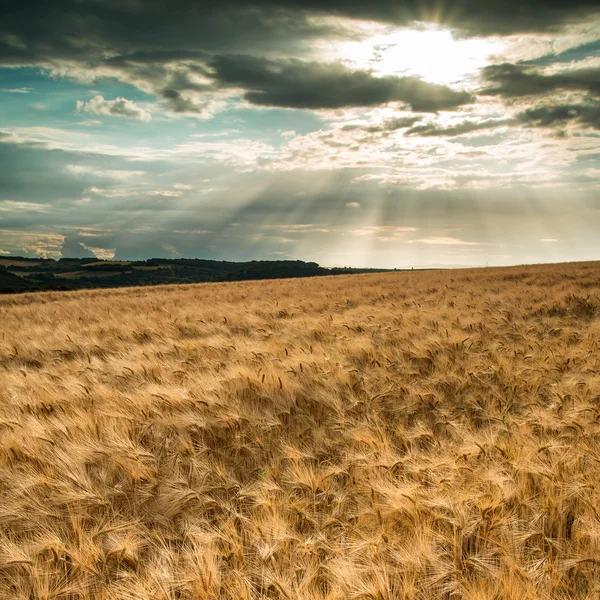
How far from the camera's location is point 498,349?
5844 millimetres

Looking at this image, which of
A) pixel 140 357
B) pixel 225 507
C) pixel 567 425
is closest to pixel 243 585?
pixel 225 507

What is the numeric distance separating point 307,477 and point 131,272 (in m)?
104

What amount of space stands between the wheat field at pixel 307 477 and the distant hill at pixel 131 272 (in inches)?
2545

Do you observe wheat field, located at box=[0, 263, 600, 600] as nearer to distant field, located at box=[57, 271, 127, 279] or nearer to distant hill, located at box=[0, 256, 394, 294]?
distant hill, located at box=[0, 256, 394, 294]

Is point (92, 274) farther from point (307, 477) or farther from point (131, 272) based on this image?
point (307, 477)

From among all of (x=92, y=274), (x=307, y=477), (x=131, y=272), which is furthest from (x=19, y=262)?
(x=307, y=477)

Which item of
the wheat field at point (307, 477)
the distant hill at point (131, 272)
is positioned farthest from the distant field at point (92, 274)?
the wheat field at point (307, 477)

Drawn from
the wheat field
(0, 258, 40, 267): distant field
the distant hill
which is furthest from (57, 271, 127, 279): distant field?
the wheat field

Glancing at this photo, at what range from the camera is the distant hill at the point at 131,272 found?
81769mm

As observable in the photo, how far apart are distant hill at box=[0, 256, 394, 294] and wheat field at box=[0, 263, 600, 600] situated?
64649mm

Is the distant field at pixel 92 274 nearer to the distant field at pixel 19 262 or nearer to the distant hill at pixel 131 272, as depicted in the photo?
the distant hill at pixel 131 272

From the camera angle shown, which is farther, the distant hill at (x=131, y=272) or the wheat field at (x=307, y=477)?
the distant hill at (x=131, y=272)

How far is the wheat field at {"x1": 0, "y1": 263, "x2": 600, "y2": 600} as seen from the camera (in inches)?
73.2

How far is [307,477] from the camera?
2629mm
